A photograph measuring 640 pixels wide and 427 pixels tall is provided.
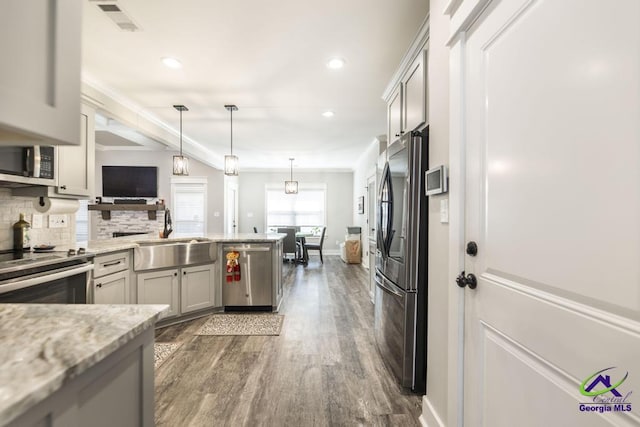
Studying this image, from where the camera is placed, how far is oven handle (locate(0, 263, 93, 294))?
1.65m

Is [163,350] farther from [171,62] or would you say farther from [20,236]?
[171,62]

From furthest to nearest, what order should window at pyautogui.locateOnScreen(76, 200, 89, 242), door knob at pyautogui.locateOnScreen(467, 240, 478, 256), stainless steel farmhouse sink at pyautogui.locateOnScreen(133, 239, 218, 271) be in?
window at pyautogui.locateOnScreen(76, 200, 89, 242) < stainless steel farmhouse sink at pyautogui.locateOnScreen(133, 239, 218, 271) < door knob at pyautogui.locateOnScreen(467, 240, 478, 256)

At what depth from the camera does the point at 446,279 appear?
1517 millimetres

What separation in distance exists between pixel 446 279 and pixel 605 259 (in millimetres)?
853

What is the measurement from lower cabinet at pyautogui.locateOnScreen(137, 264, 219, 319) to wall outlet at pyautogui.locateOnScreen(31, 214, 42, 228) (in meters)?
0.95

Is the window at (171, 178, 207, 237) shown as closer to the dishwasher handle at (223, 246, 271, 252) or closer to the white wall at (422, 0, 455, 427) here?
the dishwasher handle at (223, 246, 271, 252)

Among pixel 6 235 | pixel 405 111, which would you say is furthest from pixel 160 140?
pixel 405 111

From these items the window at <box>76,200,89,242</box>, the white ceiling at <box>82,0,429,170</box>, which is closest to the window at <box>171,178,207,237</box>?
the window at <box>76,200,89,242</box>

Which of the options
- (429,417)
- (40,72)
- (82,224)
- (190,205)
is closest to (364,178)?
(190,205)

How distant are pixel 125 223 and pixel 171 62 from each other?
14.8 feet

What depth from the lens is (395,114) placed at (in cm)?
271

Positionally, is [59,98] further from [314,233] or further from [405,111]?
[314,233]

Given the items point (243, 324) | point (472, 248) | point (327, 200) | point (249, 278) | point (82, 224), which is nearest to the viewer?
point (472, 248)

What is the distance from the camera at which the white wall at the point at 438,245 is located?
4.96ft
